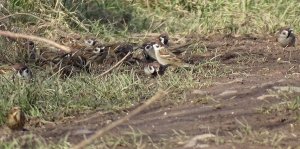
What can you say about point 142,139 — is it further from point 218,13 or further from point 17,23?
point 218,13

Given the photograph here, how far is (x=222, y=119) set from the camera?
6082 mm

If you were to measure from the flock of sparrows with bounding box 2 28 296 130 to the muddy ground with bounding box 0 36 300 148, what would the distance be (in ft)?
3.40

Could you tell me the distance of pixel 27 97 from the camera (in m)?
6.60

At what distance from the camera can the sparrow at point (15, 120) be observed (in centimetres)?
595

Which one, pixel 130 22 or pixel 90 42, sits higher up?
pixel 90 42

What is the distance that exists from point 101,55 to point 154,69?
1.07 metres

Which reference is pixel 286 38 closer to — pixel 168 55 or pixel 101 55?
pixel 168 55

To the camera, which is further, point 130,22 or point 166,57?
point 130,22

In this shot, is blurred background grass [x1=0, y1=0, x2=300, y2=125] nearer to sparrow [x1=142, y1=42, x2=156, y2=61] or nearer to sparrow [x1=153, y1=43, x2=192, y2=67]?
sparrow [x1=153, y1=43, x2=192, y2=67]

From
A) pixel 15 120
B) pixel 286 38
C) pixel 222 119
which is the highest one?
pixel 15 120

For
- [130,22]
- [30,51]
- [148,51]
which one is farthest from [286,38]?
[30,51]

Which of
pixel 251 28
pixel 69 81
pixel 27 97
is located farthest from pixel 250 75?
pixel 251 28

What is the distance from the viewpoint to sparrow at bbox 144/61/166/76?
8344mm

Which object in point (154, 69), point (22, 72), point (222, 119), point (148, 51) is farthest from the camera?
point (148, 51)
